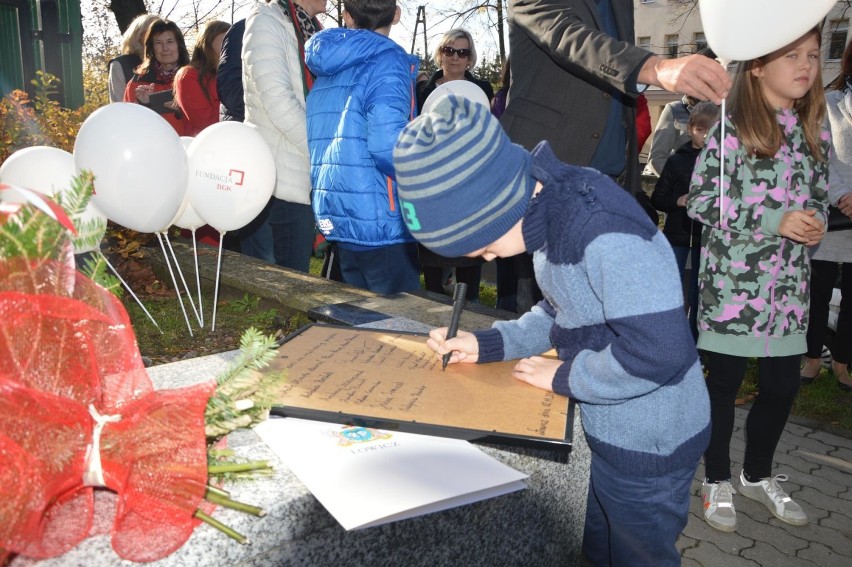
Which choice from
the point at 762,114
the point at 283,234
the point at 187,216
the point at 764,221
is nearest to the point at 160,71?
the point at 283,234

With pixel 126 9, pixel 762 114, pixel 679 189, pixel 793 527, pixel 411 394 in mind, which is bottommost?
pixel 793 527

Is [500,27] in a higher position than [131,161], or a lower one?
higher

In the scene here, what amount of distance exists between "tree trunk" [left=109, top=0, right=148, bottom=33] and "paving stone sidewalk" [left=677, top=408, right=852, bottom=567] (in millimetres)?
8065

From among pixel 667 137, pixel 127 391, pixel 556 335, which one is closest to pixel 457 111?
pixel 556 335

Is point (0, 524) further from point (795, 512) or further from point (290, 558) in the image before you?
point (795, 512)

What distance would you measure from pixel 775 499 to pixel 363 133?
2.46m

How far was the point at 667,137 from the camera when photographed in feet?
19.8

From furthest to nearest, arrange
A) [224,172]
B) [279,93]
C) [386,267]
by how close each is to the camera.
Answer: [279,93] < [386,267] < [224,172]

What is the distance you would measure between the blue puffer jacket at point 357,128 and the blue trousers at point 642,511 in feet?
6.67

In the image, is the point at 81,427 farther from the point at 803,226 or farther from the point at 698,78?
the point at 803,226

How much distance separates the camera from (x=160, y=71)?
6195mm

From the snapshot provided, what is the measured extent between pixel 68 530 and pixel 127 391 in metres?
0.20

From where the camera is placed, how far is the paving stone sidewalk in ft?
9.58

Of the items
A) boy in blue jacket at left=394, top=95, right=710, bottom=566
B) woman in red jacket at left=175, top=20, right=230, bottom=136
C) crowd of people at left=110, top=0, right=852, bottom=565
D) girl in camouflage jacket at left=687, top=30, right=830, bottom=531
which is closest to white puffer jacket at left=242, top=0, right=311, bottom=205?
crowd of people at left=110, top=0, right=852, bottom=565
